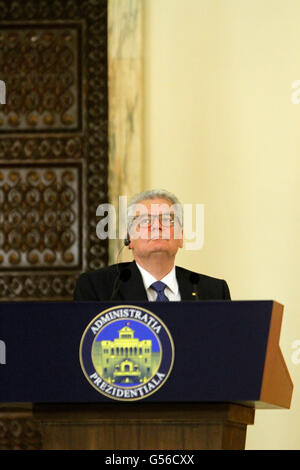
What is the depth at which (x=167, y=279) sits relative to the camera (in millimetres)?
2988

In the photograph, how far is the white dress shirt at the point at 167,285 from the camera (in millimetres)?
2959

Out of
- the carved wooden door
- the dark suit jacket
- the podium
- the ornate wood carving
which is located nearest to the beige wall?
the carved wooden door

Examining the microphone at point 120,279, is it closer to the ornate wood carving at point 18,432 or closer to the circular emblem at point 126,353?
the circular emblem at point 126,353

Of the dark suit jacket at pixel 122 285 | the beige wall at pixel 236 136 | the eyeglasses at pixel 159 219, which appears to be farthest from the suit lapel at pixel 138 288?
the beige wall at pixel 236 136

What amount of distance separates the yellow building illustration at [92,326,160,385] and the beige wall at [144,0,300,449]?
2348mm

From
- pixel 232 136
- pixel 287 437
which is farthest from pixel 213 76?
pixel 287 437

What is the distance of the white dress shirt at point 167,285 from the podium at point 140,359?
69 centimetres

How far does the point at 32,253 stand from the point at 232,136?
4.27ft

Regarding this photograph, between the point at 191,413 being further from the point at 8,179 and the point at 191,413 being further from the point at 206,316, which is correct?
the point at 8,179

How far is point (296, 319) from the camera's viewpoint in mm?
4516

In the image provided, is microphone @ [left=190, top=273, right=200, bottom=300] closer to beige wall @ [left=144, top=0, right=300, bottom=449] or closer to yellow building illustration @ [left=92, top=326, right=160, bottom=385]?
yellow building illustration @ [left=92, top=326, right=160, bottom=385]

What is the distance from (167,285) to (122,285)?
0.53 feet

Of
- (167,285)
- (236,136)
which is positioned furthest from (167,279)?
(236,136)

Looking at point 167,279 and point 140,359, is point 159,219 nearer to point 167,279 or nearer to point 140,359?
point 167,279
